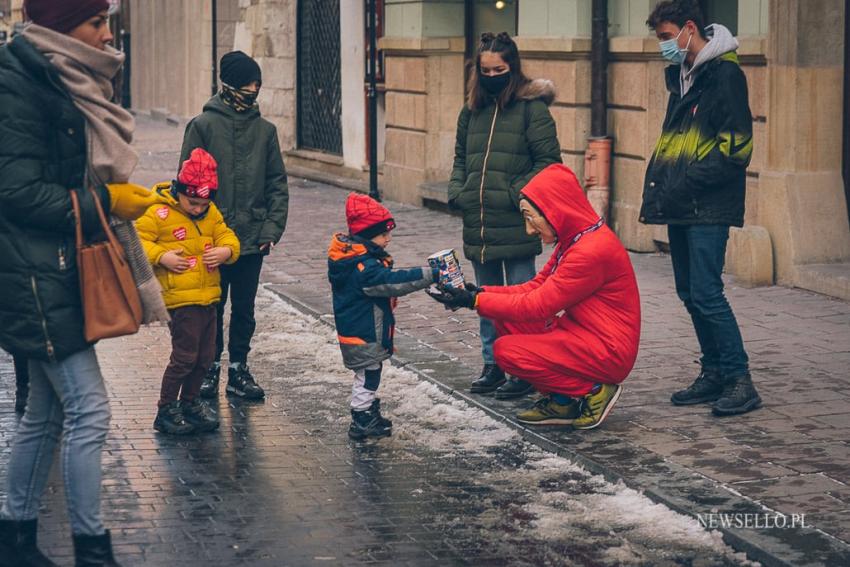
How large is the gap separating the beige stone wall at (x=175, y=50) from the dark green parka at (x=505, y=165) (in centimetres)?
2171

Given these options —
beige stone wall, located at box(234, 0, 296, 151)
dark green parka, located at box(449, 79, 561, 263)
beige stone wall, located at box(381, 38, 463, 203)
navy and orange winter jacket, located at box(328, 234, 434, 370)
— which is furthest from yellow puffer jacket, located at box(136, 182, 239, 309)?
beige stone wall, located at box(234, 0, 296, 151)

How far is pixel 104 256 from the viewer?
17.2 ft

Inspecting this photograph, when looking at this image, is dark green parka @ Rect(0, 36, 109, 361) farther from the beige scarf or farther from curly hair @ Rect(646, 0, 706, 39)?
curly hair @ Rect(646, 0, 706, 39)

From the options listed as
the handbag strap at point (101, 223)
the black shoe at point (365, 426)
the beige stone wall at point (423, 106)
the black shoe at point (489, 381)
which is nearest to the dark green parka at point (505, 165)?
the black shoe at point (489, 381)

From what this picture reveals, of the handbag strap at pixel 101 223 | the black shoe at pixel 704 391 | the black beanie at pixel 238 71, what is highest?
the black beanie at pixel 238 71

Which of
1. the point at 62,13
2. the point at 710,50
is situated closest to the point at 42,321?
the point at 62,13

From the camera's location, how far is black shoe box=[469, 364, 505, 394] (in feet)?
26.7

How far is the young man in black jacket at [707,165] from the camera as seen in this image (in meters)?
7.32

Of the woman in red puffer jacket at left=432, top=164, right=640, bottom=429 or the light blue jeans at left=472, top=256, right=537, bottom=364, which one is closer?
the woman in red puffer jacket at left=432, top=164, right=640, bottom=429

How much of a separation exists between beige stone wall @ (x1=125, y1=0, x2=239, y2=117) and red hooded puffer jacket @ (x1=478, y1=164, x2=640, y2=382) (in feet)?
74.5

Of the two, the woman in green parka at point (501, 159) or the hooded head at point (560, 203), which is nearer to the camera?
the hooded head at point (560, 203)

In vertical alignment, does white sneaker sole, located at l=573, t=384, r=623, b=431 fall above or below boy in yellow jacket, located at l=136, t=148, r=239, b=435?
below

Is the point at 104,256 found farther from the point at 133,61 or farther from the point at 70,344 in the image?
the point at 133,61

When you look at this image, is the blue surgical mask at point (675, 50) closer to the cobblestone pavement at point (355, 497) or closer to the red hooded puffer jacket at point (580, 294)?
the red hooded puffer jacket at point (580, 294)
